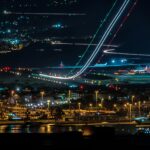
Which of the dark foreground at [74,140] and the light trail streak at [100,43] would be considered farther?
the light trail streak at [100,43]

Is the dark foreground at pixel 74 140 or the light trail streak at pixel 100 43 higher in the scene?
the light trail streak at pixel 100 43

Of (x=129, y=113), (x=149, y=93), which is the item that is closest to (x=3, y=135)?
(x=129, y=113)

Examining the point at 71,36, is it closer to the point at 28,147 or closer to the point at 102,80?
the point at 102,80

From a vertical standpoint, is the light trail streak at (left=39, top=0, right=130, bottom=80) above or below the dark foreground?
above

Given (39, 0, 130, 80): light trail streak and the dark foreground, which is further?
(39, 0, 130, 80): light trail streak

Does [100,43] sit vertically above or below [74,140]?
above

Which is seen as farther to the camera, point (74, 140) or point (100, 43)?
point (100, 43)

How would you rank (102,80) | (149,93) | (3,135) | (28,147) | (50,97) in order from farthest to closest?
(102,80), (149,93), (50,97), (3,135), (28,147)

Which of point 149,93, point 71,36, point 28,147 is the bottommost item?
point 28,147
